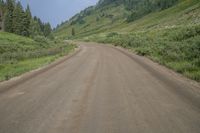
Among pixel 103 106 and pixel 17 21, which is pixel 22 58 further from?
pixel 17 21

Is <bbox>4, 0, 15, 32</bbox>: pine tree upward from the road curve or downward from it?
upward

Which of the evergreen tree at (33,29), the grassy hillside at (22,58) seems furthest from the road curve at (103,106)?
the evergreen tree at (33,29)

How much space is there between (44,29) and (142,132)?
5696 inches

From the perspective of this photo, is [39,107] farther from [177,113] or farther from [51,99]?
[177,113]

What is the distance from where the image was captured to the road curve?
7.18 meters

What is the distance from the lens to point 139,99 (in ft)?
32.6

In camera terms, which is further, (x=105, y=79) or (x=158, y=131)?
(x=105, y=79)

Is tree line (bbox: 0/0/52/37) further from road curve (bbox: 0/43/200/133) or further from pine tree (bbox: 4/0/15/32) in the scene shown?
road curve (bbox: 0/43/200/133)

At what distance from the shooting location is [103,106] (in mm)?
9094

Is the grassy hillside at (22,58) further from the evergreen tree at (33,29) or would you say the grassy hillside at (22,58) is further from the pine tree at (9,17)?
the pine tree at (9,17)

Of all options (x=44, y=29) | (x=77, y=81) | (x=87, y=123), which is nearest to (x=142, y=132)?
(x=87, y=123)

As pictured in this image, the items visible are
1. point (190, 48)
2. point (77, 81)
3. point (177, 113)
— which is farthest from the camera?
point (190, 48)

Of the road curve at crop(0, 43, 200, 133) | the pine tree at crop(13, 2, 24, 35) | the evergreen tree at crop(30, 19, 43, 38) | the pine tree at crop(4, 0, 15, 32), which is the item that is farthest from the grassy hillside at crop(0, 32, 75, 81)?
the pine tree at crop(4, 0, 15, 32)

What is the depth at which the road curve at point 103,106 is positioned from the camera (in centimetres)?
718
